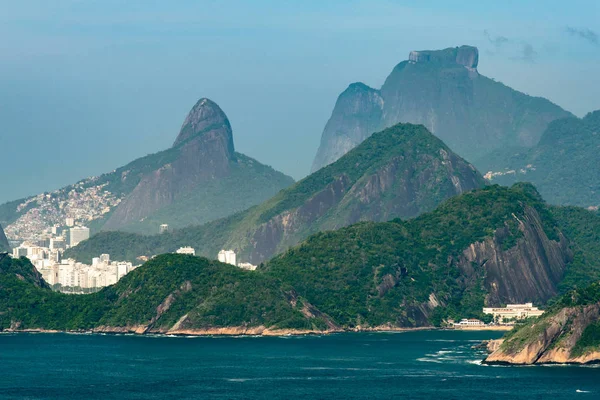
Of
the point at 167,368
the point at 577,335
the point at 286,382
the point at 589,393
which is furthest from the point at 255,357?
the point at 589,393

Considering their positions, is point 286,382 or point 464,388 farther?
point 286,382

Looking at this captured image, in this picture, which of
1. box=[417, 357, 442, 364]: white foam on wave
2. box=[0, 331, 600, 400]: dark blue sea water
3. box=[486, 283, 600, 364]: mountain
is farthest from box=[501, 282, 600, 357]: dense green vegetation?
box=[417, 357, 442, 364]: white foam on wave

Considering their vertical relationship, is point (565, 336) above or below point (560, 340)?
above

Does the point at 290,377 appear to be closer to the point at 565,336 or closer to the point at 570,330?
the point at 565,336

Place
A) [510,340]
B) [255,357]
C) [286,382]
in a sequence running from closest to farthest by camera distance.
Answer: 1. [286,382]
2. [510,340]
3. [255,357]

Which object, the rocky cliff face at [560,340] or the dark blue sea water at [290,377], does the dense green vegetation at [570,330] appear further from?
the dark blue sea water at [290,377]

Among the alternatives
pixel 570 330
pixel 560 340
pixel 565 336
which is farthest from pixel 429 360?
pixel 570 330

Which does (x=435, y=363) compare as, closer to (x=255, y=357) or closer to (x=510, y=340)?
(x=510, y=340)

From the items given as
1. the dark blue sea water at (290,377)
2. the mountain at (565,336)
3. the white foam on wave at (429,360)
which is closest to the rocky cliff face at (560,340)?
the mountain at (565,336)
